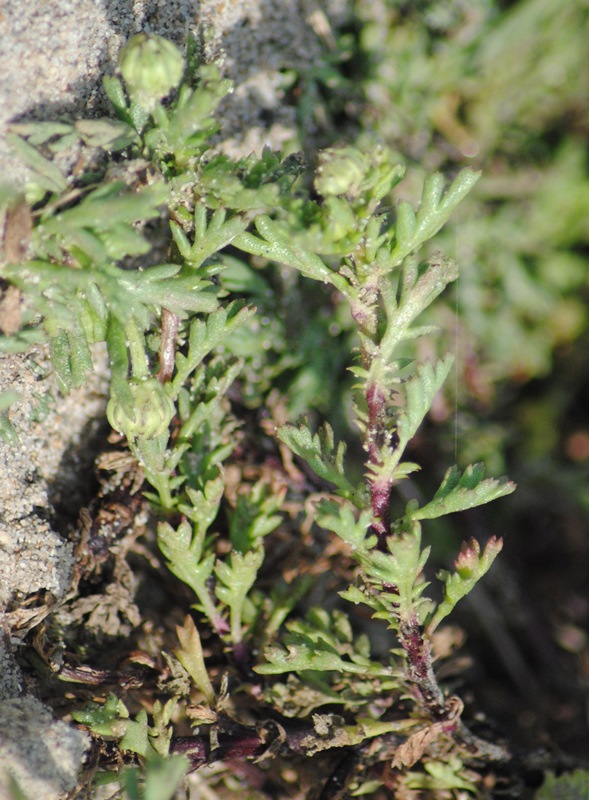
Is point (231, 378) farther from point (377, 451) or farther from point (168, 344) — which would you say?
point (377, 451)

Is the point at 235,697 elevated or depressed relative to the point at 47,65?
depressed

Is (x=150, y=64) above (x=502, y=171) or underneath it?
above

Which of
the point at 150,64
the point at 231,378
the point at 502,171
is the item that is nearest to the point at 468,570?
the point at 231,378

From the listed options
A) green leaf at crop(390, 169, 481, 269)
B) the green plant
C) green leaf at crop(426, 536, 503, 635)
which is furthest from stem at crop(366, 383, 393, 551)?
green leaf at crop(390, 169, 481, 269)

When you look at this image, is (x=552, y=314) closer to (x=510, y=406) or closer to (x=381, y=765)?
(x=510, y=406)

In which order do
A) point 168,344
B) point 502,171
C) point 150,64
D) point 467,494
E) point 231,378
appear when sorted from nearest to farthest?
point 150,64 < point 467,494 < point 168,344 < point 231,378 < point 502,171

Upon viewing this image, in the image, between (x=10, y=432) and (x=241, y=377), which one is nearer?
(x=10, y=432)

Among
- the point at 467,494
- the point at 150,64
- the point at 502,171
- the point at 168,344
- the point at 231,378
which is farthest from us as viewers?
the point at 502,171

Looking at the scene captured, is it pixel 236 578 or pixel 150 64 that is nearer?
pixel 150 64

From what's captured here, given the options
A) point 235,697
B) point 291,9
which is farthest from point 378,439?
point 291,9
